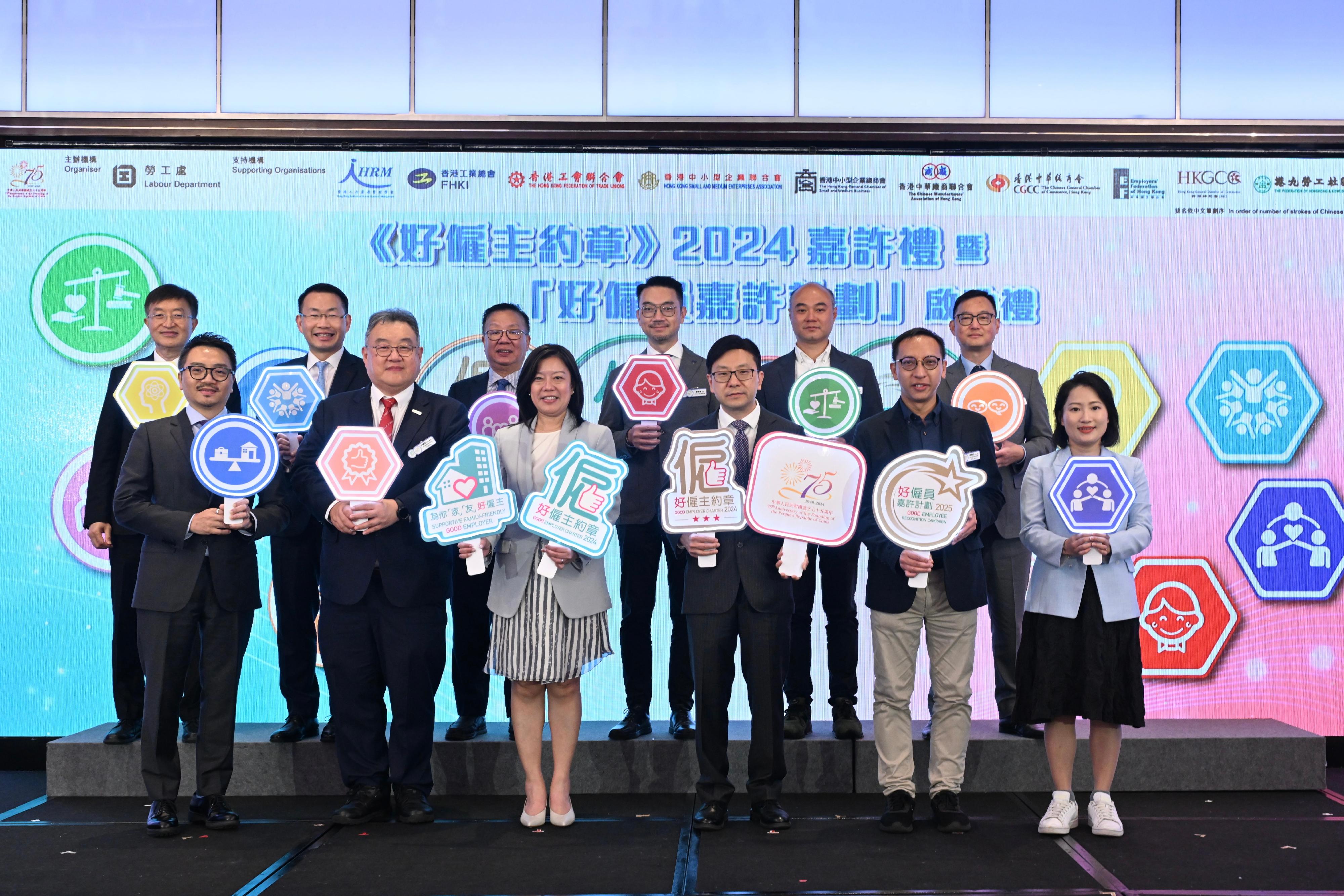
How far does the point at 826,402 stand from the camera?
162 inches

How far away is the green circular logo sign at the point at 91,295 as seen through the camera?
515cm

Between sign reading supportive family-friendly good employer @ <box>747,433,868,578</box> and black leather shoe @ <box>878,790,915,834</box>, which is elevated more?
sign reading supportive family-friendly good employer @ <box>747,433,868,578</box>

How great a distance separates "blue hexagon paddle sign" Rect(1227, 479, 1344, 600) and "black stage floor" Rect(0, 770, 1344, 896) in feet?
4.20

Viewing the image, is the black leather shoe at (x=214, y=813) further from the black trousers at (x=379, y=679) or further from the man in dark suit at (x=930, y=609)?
the man in dark suit at (x=930, y=609)

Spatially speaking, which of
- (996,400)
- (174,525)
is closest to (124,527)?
(174,525)

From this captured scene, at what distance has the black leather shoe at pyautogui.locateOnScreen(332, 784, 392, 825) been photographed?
3688 millimetres

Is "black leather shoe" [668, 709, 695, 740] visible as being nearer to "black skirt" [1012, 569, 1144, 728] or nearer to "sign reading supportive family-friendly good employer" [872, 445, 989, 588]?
"sign reading supportive family-friendly good employer" [872, 445, 989, 588]

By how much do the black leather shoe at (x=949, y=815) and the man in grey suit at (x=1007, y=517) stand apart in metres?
0.66

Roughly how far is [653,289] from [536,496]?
1.10m

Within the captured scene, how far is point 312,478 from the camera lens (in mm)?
3709

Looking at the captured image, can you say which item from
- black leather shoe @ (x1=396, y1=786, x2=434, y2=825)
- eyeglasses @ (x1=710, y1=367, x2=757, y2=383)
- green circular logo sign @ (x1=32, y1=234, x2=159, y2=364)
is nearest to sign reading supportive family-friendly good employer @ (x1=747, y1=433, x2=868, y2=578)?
eyeglasses @ (x1=710, y1=367, x2=757, y2=383)

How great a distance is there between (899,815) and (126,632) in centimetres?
288

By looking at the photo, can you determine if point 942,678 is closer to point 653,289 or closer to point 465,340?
point 653,289

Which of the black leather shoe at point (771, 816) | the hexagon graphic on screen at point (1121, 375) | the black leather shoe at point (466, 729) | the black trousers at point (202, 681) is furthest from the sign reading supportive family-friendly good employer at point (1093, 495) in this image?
the black trousers at point (202, 681)
